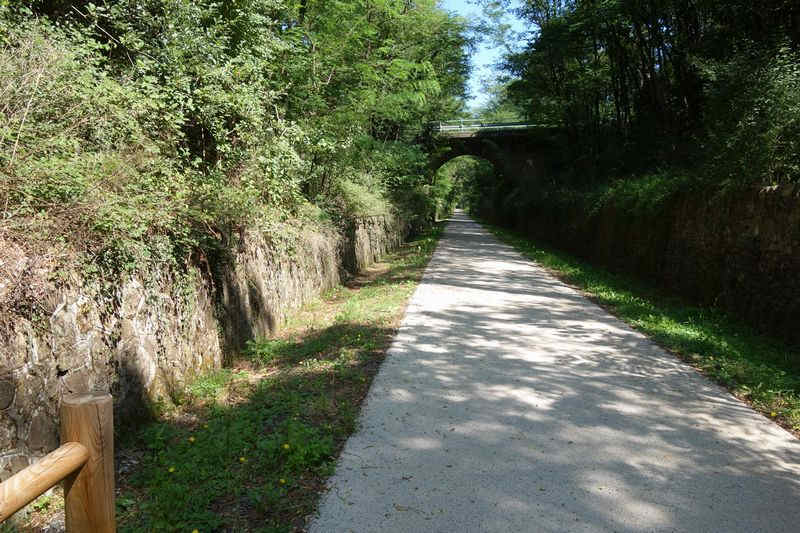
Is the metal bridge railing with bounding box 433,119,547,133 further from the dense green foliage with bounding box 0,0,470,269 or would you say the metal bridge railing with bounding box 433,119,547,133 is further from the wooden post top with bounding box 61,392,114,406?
the wooden post top with bounding box 61,392,114,406

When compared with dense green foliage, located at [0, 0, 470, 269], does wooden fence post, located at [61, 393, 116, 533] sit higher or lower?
lower

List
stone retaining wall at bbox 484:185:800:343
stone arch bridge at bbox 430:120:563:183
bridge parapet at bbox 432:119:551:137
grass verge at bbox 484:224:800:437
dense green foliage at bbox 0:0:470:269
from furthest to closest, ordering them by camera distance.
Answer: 1. bridge parapet at bbox 432:119:551:137
2. stone arch bridge at bbox 430:120:563:183
3. stone retaining wall at bbox 484:185:800:343
4. grass verge at bbox 484:224:800:437
5. dense green foliage at bbox 0:0:470:269

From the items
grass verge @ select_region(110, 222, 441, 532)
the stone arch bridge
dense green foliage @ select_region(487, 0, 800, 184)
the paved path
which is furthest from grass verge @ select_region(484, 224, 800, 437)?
the stone arch bridge

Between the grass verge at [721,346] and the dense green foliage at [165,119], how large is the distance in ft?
17.8

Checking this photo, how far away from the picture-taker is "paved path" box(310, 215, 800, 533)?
2.78m

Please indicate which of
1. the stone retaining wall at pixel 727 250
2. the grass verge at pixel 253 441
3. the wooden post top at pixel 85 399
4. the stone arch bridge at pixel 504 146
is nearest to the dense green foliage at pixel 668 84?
the stone retaining wall at pixel 727 250

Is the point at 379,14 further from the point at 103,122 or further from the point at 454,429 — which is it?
the point at 454,429

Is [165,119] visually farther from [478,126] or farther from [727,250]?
[478,126]

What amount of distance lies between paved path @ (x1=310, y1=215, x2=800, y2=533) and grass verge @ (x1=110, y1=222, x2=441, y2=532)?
22cm

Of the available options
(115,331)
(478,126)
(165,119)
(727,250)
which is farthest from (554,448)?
(478,126)

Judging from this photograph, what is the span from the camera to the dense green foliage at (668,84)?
7.97 m

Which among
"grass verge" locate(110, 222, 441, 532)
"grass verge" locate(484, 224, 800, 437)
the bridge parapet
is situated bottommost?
"grass verge" locate(484, 224, 800, 437)

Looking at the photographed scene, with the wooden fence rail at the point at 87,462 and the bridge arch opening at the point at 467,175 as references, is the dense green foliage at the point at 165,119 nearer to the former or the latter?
the wooden fence rail at the point at 87,462

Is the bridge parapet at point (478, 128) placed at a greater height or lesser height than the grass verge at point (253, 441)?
greater
